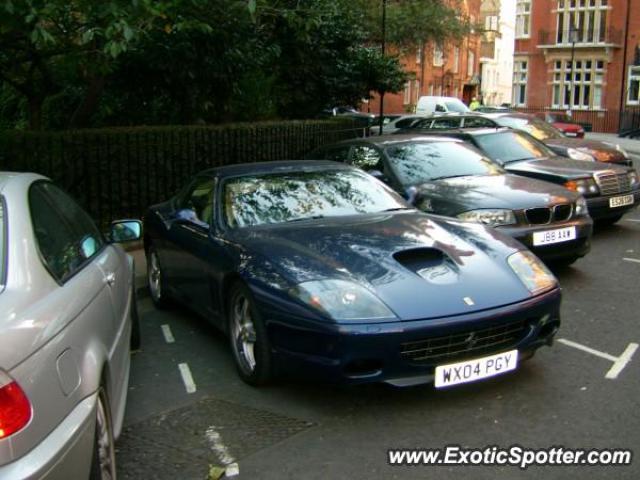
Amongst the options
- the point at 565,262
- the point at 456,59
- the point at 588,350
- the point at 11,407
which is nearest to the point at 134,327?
the point at 11,407

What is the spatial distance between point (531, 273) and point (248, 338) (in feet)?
5.94

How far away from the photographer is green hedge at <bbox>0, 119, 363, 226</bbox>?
916cm

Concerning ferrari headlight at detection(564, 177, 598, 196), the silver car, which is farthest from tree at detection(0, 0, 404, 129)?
ferrari headlight at detection(564, 177, 598, 196)

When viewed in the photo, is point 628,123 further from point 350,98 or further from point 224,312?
point 224,312

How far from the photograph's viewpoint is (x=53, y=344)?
2484 mm

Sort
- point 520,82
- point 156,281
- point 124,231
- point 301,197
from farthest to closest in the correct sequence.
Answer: point 520,82, point 156,281, point 301,197, point 124,231

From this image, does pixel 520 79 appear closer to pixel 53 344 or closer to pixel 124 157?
pixel 124 157

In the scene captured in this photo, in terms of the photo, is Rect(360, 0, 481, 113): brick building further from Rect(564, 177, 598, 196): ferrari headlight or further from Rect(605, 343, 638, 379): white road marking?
Rect(605, 343, 638, 379): white road marking

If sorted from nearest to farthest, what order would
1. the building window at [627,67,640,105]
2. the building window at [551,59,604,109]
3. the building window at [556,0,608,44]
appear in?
1. the building window at [627,67,640,105]
2. the building window at [556,0,608,44]
3. the building window at [551,59,604,109]

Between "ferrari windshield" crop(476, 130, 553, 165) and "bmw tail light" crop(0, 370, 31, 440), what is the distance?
8.38m

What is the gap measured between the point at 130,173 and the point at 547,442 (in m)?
7.56

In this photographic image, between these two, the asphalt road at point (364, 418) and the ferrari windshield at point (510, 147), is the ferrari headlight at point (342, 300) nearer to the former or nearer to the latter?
the asphalt road at point (364, 418)

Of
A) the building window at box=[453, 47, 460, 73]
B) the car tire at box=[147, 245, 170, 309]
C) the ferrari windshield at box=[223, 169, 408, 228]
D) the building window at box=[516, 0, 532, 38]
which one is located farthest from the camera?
the building window at box=[453, 47, 460, 73]

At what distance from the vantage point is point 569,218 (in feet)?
23.1
